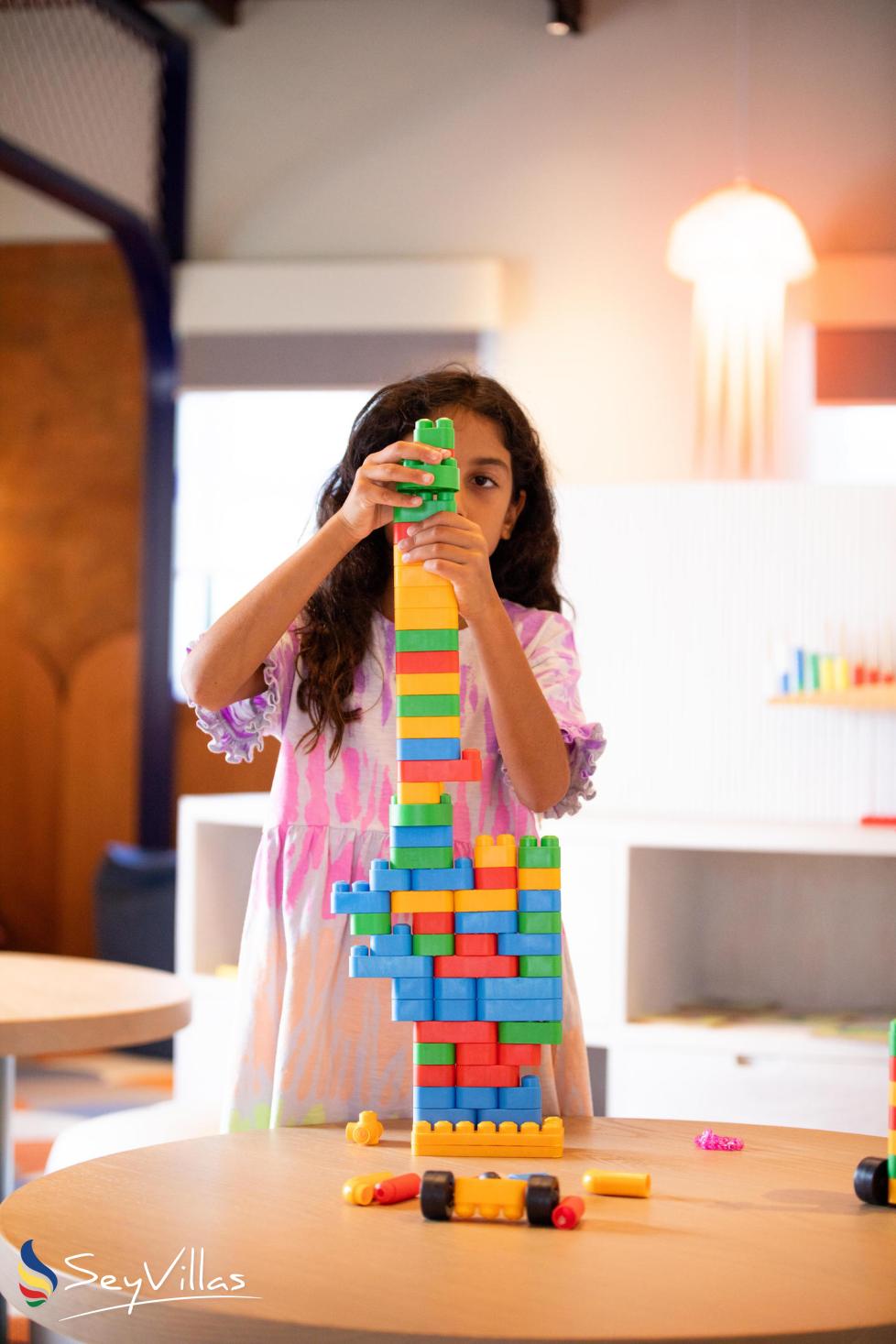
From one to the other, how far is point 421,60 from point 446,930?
4.33m

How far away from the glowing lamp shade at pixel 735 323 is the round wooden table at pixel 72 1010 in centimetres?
236

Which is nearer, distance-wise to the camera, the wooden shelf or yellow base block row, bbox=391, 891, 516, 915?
yellow base block row, bbox=391, 891, 516, 915

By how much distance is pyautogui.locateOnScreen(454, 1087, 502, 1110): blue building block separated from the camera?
117 centimetres

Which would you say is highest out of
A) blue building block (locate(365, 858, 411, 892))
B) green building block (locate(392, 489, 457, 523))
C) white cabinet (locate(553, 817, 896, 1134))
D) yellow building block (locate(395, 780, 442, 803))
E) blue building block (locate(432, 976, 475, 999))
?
green building block (locate(392, 489, 457, 523))

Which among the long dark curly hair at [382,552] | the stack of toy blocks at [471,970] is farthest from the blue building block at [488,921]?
the long dark curly hair at [382,552]

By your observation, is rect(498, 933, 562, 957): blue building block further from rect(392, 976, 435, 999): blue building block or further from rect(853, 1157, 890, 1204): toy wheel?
rect(853, 1157, 890, 1204): toy wheel

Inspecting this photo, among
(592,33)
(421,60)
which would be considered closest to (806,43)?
(592,33)

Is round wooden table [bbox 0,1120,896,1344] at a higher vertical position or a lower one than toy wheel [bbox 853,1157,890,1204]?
lower

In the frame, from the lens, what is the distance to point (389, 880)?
46.7 inches

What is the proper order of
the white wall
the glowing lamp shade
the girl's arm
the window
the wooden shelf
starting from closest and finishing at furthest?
the girl's arm → the wooden shelf → the glowing lamp shade → the white wall → the window

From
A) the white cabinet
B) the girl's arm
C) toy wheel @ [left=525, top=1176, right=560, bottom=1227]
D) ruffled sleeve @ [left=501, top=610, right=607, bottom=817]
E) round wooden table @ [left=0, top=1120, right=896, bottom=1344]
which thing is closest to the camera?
round wooden table @ [left=0, top=1120, right=896, bottom=1344]

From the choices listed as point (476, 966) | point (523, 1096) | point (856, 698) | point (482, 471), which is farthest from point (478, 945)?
point (856, 698)

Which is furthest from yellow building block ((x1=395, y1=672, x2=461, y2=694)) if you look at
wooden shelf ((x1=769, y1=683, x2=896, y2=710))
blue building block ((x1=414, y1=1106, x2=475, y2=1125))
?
wooden shelf ((x1=769, y1=683, x2=896, y2=710))

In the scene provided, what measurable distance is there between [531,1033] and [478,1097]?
62 mm
